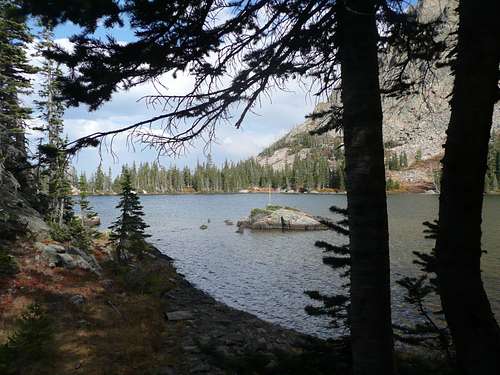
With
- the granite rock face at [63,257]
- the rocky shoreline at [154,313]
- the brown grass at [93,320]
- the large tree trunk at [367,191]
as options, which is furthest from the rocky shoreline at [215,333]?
the large tree trunk at [367,191]

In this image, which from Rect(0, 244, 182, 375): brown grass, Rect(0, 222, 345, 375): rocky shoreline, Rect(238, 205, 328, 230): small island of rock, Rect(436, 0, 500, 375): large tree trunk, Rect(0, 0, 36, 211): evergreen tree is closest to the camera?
Rect(436, 0, 500, 375): large tree trunk

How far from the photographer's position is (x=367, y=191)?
317 cm

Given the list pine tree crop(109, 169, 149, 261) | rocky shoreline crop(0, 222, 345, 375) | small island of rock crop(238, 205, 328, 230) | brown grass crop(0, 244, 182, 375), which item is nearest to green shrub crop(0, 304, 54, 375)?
brown grass crop(0, 244, 182, 375)

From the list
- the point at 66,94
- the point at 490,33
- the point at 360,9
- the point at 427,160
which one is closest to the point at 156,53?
the point at 66,94

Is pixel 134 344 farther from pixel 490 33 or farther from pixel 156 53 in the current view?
pixel 490 33

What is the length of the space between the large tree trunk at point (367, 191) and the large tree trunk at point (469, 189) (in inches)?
22.5

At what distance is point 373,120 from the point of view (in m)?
3.16

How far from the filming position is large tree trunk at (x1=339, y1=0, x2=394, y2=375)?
3.16m

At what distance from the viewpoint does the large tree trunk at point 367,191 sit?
316 cm

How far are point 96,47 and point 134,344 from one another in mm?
8155

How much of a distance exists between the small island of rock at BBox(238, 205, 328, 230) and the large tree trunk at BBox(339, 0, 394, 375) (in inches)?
1592

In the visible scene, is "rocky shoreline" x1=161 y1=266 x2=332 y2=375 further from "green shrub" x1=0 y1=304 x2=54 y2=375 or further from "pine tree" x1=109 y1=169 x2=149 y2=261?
"pine tree" x1=109 y1=169 x2=149 y2=261

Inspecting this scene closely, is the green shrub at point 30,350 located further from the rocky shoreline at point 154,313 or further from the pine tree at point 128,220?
the pine tree at point 128,220

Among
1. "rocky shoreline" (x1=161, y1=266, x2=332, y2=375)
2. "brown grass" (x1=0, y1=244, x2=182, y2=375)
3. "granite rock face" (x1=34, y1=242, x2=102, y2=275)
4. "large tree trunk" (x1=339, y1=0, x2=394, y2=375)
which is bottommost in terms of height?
"rocky shoreline" (x1=161, y1=266, x2=332, y2=375)
